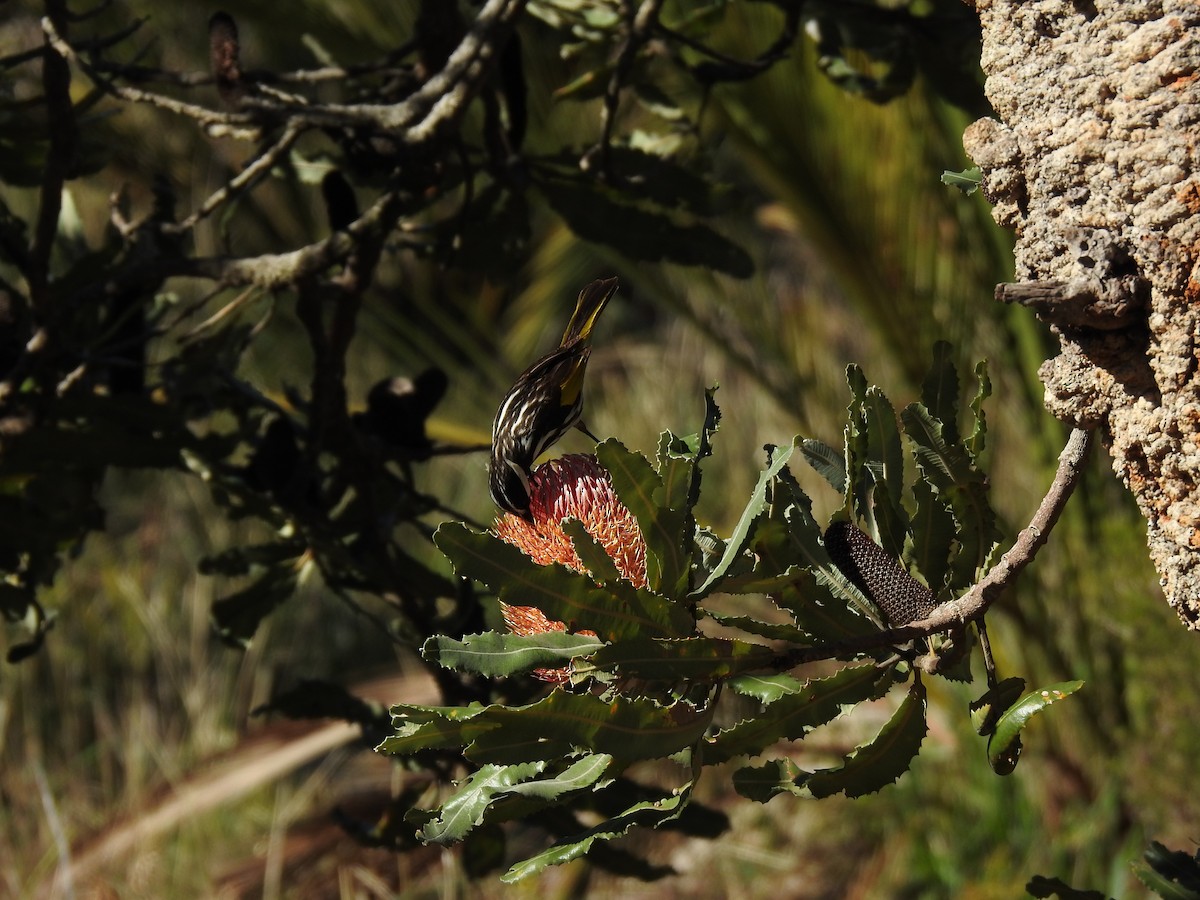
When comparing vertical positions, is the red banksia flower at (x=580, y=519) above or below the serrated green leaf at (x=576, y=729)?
above

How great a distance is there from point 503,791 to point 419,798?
22.8 inches

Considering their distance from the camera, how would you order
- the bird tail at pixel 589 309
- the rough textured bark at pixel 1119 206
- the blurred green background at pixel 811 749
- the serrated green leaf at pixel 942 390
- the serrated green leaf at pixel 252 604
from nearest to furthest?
the rough textured bark at pixel 1119 206 → the serrated green leaf at pixel 942 390 → the bird tail at pixel 589 309 → the serrated green leaf at pixel 252 604 → the blurred green background at pixel 811 749

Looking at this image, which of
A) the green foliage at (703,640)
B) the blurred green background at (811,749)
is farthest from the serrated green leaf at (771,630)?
the blurred green background at (811,749)

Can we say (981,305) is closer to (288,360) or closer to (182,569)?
(288,360)

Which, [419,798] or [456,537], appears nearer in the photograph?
[456,537]

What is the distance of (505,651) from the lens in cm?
58

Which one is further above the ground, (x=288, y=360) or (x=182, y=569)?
(x=288, y=360)

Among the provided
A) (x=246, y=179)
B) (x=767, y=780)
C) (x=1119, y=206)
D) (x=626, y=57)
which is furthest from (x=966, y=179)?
(x=246, y=179)

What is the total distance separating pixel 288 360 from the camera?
3479 millimetres

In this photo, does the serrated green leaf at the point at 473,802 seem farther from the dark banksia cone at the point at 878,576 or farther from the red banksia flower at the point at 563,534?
the dark banksia cone at the point at 878,576

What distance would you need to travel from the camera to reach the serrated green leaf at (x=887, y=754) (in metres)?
0.61

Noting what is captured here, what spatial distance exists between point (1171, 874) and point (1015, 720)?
8.3 inches

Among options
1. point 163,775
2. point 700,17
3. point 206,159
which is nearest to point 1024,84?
point 700,17

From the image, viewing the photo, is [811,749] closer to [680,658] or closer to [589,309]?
[589,309]
